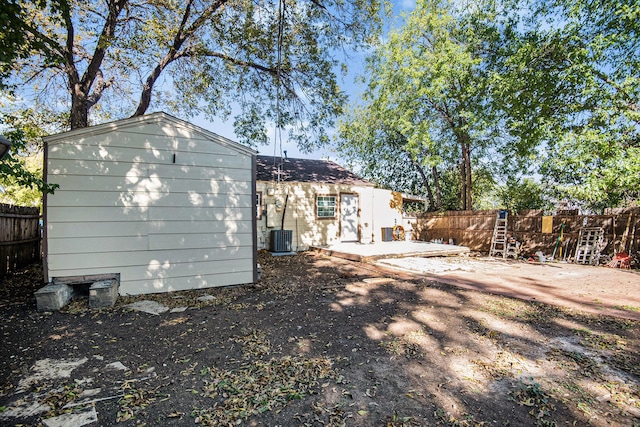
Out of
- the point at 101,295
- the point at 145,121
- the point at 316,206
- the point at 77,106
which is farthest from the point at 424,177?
the point at 101,295

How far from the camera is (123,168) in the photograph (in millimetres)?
4855

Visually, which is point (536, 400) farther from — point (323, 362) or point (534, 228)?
point (534, 228)

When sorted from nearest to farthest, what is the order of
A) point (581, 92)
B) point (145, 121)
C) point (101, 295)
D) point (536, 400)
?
Result: point (536, 400), point (101, 295), point (145, 121), point (581, 92)

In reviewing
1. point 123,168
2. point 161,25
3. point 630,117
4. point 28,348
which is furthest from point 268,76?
point 630,117

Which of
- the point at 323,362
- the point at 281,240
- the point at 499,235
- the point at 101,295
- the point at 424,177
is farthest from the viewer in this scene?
the point at 424,177

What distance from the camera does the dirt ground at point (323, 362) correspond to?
2053mm

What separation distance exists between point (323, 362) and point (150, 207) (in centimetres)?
395

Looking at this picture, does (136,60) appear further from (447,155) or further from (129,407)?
(447,155)

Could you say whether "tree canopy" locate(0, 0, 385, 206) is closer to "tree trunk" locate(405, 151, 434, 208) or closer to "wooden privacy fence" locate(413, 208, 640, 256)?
"wooden privacy fence" locate(413, 208, 640, 256)

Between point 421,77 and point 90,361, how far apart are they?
14.4 meters

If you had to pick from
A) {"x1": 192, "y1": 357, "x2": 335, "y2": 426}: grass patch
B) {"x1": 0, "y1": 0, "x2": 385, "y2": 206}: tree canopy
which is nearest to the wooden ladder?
{"x1": 0, "y1": 0, "x2": 385, "y2": 206}: tree canopy

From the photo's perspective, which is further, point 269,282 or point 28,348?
point 269,282

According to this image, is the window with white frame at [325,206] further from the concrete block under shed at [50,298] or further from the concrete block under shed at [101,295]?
the concrete block under shed at [50,298]

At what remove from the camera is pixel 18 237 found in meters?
6.72
